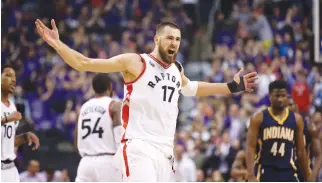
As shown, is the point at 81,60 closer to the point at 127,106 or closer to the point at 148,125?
the point at 127,106

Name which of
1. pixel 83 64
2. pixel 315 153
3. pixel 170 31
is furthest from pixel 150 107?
pixel 315 153

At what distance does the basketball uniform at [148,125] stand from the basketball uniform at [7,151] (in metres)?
2.25

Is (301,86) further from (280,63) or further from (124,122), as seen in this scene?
(124,122)

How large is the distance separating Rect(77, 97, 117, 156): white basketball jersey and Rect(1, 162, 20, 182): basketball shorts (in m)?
1.02

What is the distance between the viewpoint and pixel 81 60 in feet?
24.6

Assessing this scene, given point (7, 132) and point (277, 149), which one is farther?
point (7, 132)

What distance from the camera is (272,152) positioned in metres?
9.68

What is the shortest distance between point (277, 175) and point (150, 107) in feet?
8.10

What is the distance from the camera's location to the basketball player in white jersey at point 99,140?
10164 mm

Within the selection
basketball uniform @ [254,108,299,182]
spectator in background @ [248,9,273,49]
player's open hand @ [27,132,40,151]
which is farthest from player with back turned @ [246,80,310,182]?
spectator in background @ [248,9,273,49]

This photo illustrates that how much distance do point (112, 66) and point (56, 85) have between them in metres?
12.8

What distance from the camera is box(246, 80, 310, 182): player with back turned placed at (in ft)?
31.7

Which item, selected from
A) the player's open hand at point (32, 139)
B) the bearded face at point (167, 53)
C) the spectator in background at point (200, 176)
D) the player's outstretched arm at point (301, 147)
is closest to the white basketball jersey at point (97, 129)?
the player's open hand at point (32, 139)

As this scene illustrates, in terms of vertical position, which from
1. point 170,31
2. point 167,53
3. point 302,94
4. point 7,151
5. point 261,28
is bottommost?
point 7,151
